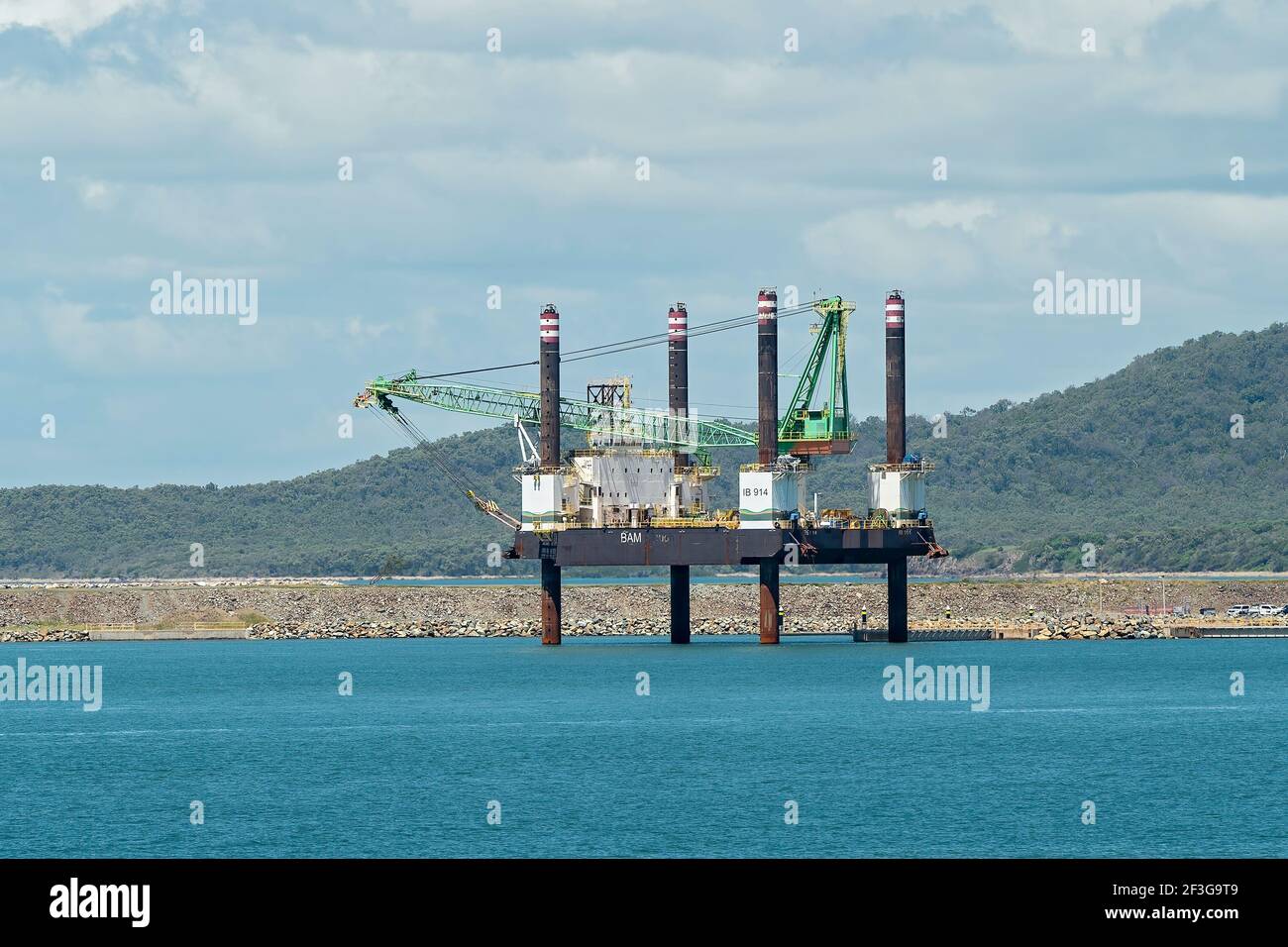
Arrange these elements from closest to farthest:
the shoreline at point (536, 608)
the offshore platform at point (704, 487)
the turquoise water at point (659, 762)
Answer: the turquoise water at point (659, 762) < the offshore platform at point (704, 487) < the shoreline at point (536, 608)

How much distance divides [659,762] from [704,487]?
5196 cm

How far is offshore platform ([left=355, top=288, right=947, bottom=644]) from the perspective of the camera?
10350cm

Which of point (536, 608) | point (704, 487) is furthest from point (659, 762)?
point (536, 608)

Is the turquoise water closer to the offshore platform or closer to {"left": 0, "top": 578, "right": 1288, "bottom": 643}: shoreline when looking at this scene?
the offshore platform

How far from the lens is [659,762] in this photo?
61.7 metres

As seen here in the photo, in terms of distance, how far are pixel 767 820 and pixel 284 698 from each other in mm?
43135

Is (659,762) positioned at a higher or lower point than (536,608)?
lower

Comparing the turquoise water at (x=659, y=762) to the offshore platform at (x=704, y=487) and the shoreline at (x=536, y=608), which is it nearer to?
the offshore platform at (x=704, y=487)

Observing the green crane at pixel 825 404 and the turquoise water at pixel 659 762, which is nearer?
the turquoise water at pixel 659 762

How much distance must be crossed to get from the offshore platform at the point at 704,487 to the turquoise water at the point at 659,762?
18.1ft

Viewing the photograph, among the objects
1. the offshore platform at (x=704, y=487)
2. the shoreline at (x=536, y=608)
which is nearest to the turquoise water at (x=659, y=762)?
the offshore platform at (x=704, y=487)

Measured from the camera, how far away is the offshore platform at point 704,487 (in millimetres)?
103500

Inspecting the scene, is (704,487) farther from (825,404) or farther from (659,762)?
(659,762)

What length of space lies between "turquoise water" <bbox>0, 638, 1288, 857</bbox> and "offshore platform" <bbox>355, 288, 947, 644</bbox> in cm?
551
